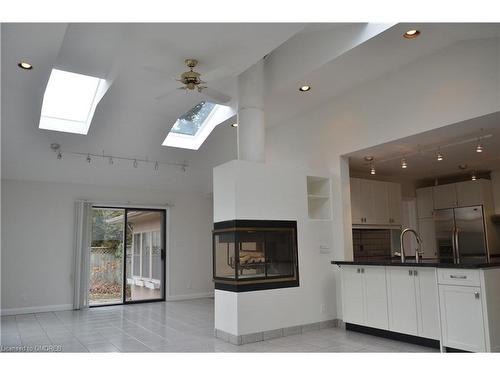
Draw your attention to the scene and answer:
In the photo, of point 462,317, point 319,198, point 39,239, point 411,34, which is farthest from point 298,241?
point 39,239

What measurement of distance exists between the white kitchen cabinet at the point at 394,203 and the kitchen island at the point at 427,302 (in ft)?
7.84

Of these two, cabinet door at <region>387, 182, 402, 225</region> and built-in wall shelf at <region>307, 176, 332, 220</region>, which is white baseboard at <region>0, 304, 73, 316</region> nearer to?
built-in wall shelf at <region>307, 176, 332, 220</region>

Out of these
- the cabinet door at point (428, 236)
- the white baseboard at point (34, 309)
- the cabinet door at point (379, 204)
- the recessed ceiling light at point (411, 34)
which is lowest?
the white baseboard at point (34, 309)

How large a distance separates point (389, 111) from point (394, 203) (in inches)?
106

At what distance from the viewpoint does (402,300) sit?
436 cm

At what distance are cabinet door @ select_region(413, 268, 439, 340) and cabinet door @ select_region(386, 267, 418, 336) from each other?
0.05 m

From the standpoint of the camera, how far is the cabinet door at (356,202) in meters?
6.45

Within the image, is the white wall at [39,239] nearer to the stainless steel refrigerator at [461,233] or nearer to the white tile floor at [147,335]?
the white tile floor at [147,335]

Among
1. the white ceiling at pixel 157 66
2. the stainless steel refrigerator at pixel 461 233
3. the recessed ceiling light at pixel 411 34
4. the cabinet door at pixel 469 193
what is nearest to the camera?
the recessed ceiling light at pixel 411 34

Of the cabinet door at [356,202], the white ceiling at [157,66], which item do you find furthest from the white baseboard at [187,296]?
the cabinet door at [356,202]

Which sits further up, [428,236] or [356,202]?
[356,202]

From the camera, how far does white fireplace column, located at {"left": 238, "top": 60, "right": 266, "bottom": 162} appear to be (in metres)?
5.11

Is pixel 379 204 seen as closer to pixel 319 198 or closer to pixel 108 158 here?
pixel 319 198
